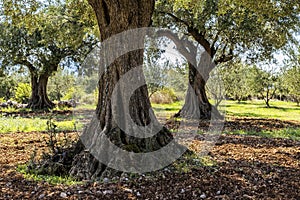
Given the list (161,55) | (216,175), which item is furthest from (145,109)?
(161,55)

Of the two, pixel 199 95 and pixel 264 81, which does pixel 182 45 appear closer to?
pixel 199 95

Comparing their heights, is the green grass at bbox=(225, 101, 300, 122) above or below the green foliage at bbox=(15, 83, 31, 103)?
below

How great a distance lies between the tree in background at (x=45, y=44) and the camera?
15.8 m

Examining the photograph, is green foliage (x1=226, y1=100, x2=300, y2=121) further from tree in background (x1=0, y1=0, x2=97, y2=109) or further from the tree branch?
tree in background (x1=0, y1=0, x2=97, y2=109)

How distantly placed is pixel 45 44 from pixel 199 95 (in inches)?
371

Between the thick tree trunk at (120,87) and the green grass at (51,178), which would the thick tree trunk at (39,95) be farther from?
the green grass at (51,178)

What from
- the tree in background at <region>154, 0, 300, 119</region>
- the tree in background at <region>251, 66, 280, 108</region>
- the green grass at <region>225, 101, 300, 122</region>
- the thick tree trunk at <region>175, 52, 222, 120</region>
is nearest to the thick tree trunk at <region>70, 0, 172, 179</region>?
the tree in background at <region>154, 0, 300, 119</region>

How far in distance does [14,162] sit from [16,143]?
8.37 feet

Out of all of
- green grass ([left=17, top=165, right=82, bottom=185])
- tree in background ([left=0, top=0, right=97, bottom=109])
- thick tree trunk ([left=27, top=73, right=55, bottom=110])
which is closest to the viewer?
green grass ([left=17, top=165, right=82, bottom=185])

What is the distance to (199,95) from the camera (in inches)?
706

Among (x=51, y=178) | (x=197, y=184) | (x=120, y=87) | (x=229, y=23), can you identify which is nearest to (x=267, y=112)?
(x=229, y=23)

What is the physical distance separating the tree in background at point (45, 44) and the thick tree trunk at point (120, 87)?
29.6 feet

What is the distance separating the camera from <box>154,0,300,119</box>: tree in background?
31.9ft

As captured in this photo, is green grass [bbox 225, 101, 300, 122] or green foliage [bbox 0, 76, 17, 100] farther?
green foliage [bbox 0, 76, 17, 100]
